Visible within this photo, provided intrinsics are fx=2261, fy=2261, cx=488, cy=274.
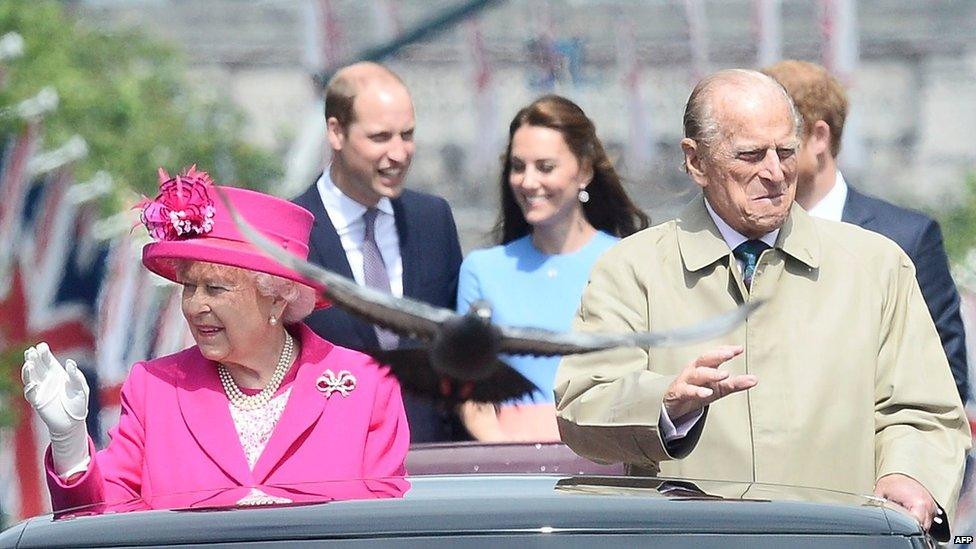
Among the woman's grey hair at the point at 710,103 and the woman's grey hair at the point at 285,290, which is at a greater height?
the woman's grey hair at the point at 710,103

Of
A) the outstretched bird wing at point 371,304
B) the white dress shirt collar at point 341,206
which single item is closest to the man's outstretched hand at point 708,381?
the outstretched bird wing at point 371,304

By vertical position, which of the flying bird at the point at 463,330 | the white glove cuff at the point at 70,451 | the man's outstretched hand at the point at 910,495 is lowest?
the man's outstretched hand at the point at 910,495

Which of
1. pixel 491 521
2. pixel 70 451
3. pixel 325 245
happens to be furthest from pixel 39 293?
pixel 491 521

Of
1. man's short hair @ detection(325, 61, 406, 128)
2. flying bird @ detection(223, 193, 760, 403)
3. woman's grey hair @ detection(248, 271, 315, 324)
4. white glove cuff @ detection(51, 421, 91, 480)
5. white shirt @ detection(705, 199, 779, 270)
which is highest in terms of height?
man's short hair @ detection(325, 61, 406, 128)

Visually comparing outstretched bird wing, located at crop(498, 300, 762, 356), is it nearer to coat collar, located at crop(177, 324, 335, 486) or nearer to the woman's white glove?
coat collar, located at crop(177, 324, 335, 486)

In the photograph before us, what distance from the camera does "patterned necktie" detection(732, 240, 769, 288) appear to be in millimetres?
4957

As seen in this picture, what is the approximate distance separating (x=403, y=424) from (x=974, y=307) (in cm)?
504

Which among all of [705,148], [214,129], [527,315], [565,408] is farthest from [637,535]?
[214,129]

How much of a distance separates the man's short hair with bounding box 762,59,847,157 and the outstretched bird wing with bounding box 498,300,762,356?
1958 millimetres

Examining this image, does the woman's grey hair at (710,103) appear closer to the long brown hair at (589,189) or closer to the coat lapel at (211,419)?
the coat lapel at (211,419)

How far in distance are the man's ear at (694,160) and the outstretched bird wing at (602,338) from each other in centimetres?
44

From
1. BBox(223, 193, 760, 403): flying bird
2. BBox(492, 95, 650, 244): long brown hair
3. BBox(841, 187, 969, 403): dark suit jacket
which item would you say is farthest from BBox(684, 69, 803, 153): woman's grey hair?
BBox(492, 95, 650, 244): long brown hair

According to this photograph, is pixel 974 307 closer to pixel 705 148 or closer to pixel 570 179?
pixel 570 179

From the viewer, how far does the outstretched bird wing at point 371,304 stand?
4.56 metres
